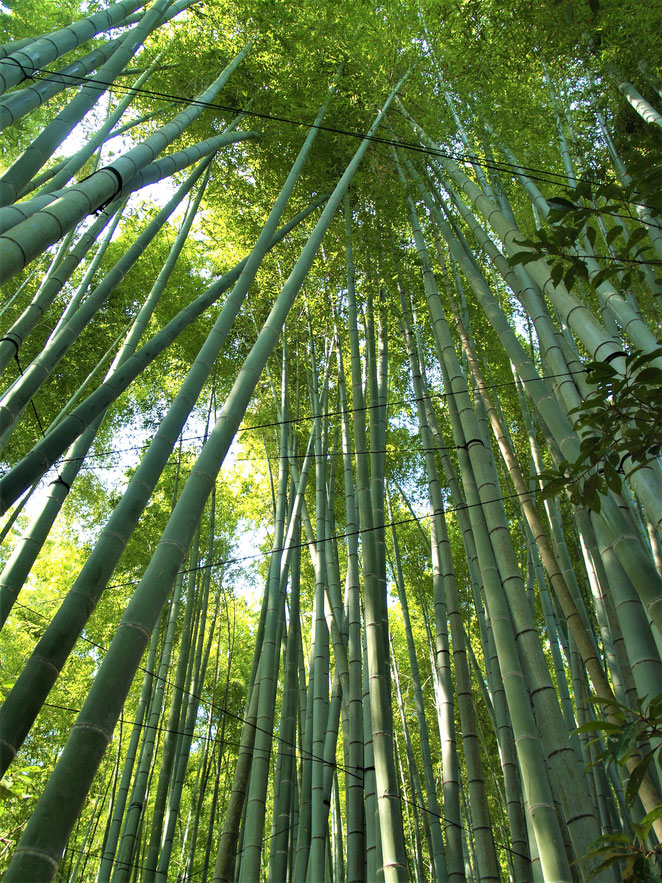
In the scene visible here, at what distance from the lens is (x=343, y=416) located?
434 cm

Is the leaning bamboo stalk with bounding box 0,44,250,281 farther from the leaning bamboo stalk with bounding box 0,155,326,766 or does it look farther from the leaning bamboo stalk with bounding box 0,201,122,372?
the leaning bamboo stalk with bounding box 0,155,326,766

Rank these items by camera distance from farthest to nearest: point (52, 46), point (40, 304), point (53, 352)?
point (40, 304), point (53, 352), point (52, 46)

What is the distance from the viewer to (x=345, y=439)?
4477 mm

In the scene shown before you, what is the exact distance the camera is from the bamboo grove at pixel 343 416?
165cm

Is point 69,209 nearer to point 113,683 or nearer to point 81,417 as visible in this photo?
point 81,417

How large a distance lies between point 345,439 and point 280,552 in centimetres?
106

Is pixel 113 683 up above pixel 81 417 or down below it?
below

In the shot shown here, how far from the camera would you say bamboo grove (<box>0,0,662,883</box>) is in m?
1.65

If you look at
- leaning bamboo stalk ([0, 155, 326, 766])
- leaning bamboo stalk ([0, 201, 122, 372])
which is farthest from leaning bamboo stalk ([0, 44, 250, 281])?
leaning bamboo stalk ([0, 155, 326, 766])

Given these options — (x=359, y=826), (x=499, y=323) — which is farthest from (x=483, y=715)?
(x=499, y=323)

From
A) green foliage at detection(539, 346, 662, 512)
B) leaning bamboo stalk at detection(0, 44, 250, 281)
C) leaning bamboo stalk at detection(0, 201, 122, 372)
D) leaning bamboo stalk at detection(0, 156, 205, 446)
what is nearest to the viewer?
green foliage at detection(539, 346, 662, 512)

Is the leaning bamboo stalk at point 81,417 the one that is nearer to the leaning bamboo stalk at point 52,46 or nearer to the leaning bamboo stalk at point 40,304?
the leaning bamboo stalk at point 40,304

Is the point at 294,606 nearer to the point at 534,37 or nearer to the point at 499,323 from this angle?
the point at 499,323

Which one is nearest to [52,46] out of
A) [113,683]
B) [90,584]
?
[90,584]
